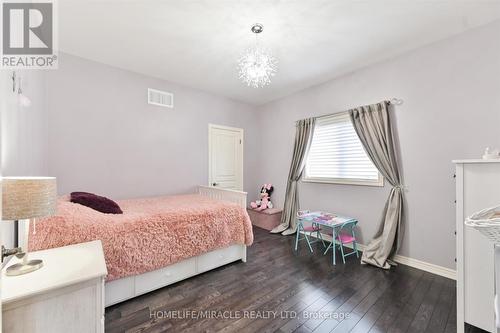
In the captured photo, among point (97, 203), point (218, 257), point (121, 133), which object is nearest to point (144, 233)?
point (97, 203)

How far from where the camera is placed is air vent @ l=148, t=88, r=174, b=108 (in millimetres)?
3316

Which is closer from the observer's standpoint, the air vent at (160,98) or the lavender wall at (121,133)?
the lavender wall at (121,133)

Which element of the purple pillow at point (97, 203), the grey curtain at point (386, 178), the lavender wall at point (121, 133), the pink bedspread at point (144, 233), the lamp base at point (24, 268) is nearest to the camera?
the lamp base at point (24, 268)

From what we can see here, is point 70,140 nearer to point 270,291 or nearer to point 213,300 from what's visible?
point 213,300

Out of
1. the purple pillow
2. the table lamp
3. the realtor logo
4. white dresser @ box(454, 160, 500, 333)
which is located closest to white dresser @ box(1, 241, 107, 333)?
the table lamp

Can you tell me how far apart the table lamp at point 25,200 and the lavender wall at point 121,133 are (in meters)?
2.00

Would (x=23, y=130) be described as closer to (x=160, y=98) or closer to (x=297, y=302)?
(x=160, y=98)

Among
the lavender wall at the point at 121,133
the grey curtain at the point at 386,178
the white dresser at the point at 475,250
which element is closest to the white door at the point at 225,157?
the lavender wall at the point at 121,133

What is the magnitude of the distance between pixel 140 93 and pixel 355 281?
12.4ft

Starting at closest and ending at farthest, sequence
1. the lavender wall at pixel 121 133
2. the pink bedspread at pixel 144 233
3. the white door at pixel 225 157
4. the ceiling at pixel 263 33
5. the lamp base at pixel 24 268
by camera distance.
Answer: the lamp base at pixel 24 268 → the pink bedspread at pixel 144 233 → the ceiling at pixel 263 33 → the lavender wall at pixel 121 133 → the white door at pixel 225 157

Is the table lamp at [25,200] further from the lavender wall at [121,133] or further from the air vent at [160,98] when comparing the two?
the air vent at [160,98]

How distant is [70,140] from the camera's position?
2.67 m

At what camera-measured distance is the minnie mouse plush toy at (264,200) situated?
13.7ft

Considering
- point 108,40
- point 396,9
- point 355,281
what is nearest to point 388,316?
point 355,281
